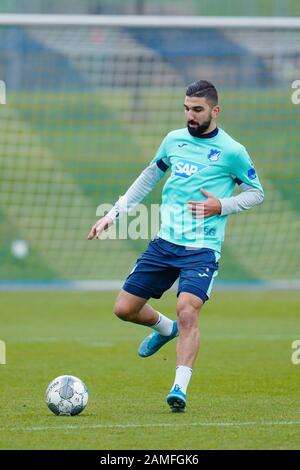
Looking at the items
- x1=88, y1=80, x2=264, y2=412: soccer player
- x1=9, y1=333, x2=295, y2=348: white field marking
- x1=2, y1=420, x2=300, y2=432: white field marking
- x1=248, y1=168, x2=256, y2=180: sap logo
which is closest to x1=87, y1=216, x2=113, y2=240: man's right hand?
x1=88, y1=80, x2=264, y2=412: soccer player

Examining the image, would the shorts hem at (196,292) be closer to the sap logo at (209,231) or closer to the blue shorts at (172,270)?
the blue shorts at (172,270)

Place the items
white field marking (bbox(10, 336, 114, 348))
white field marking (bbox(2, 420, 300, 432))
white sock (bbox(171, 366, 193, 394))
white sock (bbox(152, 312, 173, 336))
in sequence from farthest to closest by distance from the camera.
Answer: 1. white field marking (bbox(10, 336, 114, 348))
2. white sock (bbox(152, 312, 173, 336))
3. white sock (bbox(171, 366, 193, 394))
4. white field marking (bbox(2, 420, 300, 432))

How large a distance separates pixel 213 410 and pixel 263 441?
1428 millimetres

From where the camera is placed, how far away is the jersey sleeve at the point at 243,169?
358 inches

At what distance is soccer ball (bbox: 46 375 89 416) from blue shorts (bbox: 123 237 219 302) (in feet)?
3.75

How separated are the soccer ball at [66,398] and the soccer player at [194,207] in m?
0.96

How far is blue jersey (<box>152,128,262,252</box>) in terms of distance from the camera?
29.6 feet

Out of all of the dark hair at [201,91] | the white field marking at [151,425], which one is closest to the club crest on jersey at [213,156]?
the dark hair at [201,91]

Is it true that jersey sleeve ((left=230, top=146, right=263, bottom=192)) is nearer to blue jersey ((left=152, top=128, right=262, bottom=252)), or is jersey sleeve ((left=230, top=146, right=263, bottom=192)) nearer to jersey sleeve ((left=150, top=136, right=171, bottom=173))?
blue jersey ((left=152, top=128, right=262, bottom=252))

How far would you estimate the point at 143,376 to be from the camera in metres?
11.0

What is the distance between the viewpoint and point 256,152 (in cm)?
2192

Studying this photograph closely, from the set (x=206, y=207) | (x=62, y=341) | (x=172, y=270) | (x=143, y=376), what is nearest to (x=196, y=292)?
(x=172, y=270)

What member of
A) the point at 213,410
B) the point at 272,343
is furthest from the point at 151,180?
the point at 272,343

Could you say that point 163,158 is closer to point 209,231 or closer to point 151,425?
point 209,231
